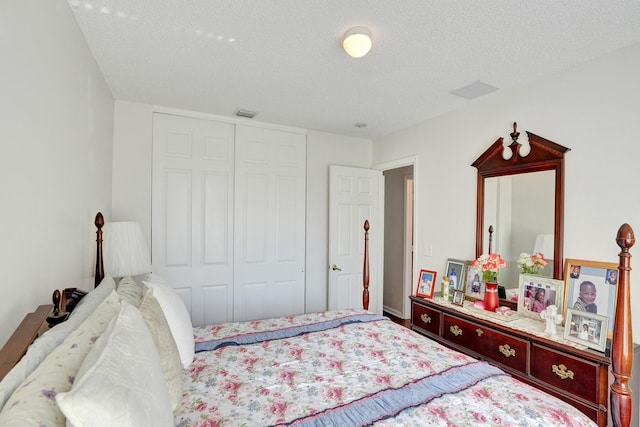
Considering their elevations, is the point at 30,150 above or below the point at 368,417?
above

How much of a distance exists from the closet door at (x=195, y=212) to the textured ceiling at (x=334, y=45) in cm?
47

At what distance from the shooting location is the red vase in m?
2.40

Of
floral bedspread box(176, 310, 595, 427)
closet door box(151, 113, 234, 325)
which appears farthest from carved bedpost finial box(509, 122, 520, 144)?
closet door box(151, 113, 234, 325)

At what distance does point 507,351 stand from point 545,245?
0.81 meters

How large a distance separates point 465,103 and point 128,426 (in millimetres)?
3118

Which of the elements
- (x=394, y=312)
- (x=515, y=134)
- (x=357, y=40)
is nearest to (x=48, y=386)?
→ (x=357, y=40)

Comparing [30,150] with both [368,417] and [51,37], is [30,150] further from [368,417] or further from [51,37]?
[368,417]

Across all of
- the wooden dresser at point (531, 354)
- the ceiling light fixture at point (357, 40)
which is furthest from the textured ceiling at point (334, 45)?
the wooden dresser at point (531, 354)

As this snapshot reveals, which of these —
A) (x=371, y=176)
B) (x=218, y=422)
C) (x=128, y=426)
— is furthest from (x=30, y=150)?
(x=371, y=176)

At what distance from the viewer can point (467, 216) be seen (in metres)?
2.88

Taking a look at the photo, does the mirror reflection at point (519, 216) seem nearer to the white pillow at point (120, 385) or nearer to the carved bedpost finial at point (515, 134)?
the carved bedpost finial at point (515, 134)

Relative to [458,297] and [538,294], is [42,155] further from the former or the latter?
[538,294]

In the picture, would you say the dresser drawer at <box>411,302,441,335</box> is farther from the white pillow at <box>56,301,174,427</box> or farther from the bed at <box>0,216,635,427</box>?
the white pillow at <box>56,301,174,427</box>

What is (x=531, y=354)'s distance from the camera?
1954 mm
